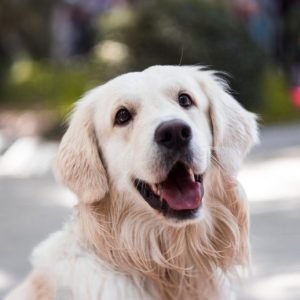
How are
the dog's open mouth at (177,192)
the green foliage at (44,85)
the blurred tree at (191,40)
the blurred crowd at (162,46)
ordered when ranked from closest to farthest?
the dog's open mouth at (177,192), the blurred tree at (191,40), the blurred crowd at (162,46), the green foliage at (44,85)

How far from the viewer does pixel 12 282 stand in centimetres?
702

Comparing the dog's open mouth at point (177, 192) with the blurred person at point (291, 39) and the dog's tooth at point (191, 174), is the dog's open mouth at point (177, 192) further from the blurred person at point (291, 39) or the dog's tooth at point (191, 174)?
the blurred person at point (291, 39)

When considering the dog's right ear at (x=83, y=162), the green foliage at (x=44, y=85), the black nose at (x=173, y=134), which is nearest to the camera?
the black nose at (x=173, y=134)

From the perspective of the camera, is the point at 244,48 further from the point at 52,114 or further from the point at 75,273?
the point at 75,273

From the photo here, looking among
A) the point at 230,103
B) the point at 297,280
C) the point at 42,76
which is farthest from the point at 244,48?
the point at 230,103

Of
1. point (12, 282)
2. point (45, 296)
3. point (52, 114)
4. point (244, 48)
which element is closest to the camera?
point (45, 296)

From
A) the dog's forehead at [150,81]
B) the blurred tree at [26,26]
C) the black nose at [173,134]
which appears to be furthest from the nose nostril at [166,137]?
the blurred tree at [26,26]

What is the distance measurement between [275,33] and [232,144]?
16399mm

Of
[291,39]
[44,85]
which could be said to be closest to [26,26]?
[44,85]

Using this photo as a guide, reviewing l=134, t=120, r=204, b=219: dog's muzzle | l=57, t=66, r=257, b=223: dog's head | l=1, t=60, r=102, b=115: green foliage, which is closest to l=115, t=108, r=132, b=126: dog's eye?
l=57, t=66, r=257, b=223: dog's head

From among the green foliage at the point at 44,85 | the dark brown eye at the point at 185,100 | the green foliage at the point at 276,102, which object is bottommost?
the green foliage at the point at 44,85

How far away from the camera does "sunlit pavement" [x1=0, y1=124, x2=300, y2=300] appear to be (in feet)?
22.3

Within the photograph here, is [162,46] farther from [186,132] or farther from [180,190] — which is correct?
[186,132]

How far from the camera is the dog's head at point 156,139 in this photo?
4117 mm
